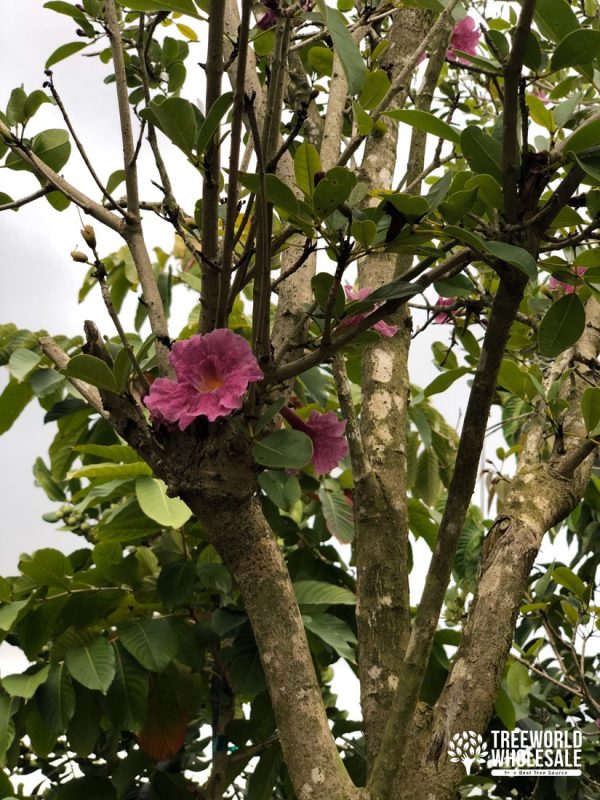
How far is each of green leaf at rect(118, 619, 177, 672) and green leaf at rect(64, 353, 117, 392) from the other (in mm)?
771

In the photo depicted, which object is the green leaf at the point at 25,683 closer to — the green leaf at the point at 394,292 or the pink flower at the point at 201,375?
the pink flower at the point at 201,375

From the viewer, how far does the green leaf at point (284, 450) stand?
111 centimetres

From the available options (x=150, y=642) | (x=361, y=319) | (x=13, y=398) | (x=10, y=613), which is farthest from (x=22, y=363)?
(x=361, y=319)

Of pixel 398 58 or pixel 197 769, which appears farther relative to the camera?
pixel 197 769

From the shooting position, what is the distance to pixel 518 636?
288 centimetres

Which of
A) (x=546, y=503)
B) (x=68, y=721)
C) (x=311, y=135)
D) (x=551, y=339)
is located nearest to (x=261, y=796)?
(x=68, y=721)

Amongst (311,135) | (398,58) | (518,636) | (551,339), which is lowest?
(551,339)

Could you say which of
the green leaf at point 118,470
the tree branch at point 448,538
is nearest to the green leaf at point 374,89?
the tree branch at point 448,538

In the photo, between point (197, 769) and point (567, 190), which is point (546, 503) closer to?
point (567, 190)

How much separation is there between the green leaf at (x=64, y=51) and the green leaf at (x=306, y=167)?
26.8 inches

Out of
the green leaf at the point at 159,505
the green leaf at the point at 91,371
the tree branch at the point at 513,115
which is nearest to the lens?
the tree branch at the point at 513,115

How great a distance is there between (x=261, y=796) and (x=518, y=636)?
1.27 m

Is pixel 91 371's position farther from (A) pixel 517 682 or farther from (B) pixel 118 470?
(A) pixel 517 682

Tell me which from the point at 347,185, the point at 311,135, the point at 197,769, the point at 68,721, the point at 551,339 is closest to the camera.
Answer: the point at 347,185
